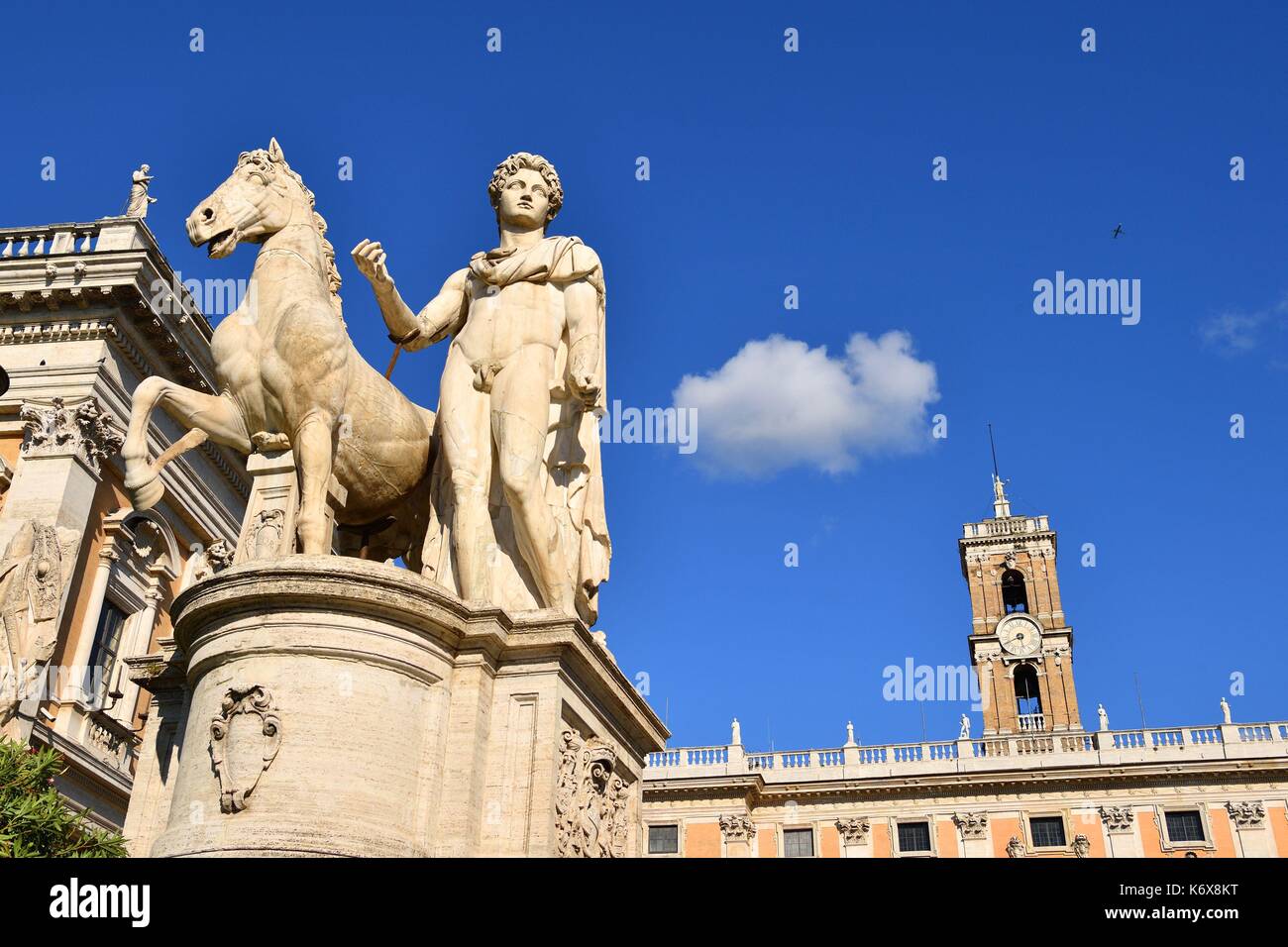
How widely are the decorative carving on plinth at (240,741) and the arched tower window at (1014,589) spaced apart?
6935cm

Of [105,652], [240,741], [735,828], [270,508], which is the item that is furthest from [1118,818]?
[240,741]

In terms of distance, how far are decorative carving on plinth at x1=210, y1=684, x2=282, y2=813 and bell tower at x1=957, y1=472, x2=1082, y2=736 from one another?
62082 millimetres

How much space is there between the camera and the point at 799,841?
4638 cm

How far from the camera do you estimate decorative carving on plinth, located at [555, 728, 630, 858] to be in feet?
21.4

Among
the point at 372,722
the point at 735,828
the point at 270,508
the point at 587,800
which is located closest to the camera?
the point at 372,722

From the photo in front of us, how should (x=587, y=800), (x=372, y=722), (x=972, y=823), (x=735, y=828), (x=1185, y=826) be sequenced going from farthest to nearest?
1. (x=735, y=828)
2. (x=972, y=823)
3. (x=1185, y=826)
4. (x=587, y=800)
5. (x=372, y=722)

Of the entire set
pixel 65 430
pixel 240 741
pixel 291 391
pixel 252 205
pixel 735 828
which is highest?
pixel 65 430

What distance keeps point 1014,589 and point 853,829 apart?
30.4 m

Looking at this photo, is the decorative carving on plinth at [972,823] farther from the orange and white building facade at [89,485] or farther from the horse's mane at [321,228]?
the horse's mane at [321,228]

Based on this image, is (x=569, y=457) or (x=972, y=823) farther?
(x=972, y=823)

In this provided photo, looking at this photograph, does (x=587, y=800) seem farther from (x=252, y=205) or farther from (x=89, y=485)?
(x=89, y=485)

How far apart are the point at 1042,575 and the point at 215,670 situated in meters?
69.0
